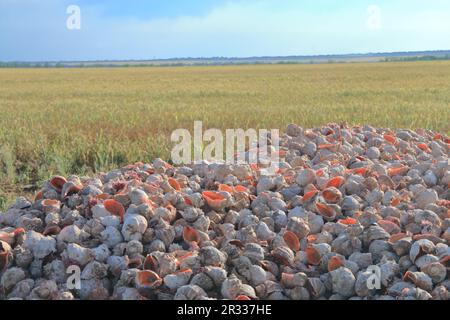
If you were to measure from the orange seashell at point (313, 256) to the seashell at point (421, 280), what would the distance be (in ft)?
1.62

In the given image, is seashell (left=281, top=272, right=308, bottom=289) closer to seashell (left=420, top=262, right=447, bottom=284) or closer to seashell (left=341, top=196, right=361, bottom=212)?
seashell (left=420, top=262, right=447, bottom=284)

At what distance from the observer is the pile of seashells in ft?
10.3

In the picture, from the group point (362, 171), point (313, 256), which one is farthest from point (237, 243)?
point (362, 171)

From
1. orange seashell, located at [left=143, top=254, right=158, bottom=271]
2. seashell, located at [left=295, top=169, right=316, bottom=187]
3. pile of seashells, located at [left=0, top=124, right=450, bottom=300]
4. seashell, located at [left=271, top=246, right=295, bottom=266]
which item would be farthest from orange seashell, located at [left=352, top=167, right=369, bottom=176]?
orange seashell, located at [left=143, top=254, right=158, bottom=271]

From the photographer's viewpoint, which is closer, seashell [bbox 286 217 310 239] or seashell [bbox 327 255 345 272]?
seashell [bbox 327 255 345 272]

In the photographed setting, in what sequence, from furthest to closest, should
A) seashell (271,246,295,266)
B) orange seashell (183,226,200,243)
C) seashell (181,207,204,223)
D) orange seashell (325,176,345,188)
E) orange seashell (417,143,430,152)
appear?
orange seashell (417,143,430,152) < orange seashell (325,176,345,188) < seashell (181,207,204,223) < orange seashell (183,226,200,243) < seashell (271,246,295,266)

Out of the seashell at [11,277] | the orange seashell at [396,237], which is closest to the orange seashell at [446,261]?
the orange seashell at [396,237]

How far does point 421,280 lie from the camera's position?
10.2 feet

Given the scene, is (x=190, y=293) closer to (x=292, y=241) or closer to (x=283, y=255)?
(x=283, y=255)

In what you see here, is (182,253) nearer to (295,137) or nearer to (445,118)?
(295,137)

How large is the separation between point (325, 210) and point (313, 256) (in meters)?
0.55

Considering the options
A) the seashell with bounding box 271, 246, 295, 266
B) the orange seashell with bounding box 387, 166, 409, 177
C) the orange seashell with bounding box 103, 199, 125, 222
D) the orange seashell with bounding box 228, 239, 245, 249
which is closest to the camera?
the seashell with bounding box 271, 246, 295, 266

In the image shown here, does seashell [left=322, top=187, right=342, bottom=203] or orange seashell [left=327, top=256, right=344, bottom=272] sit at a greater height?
seashell [left=322, top=187, right=342, bottom=203]
